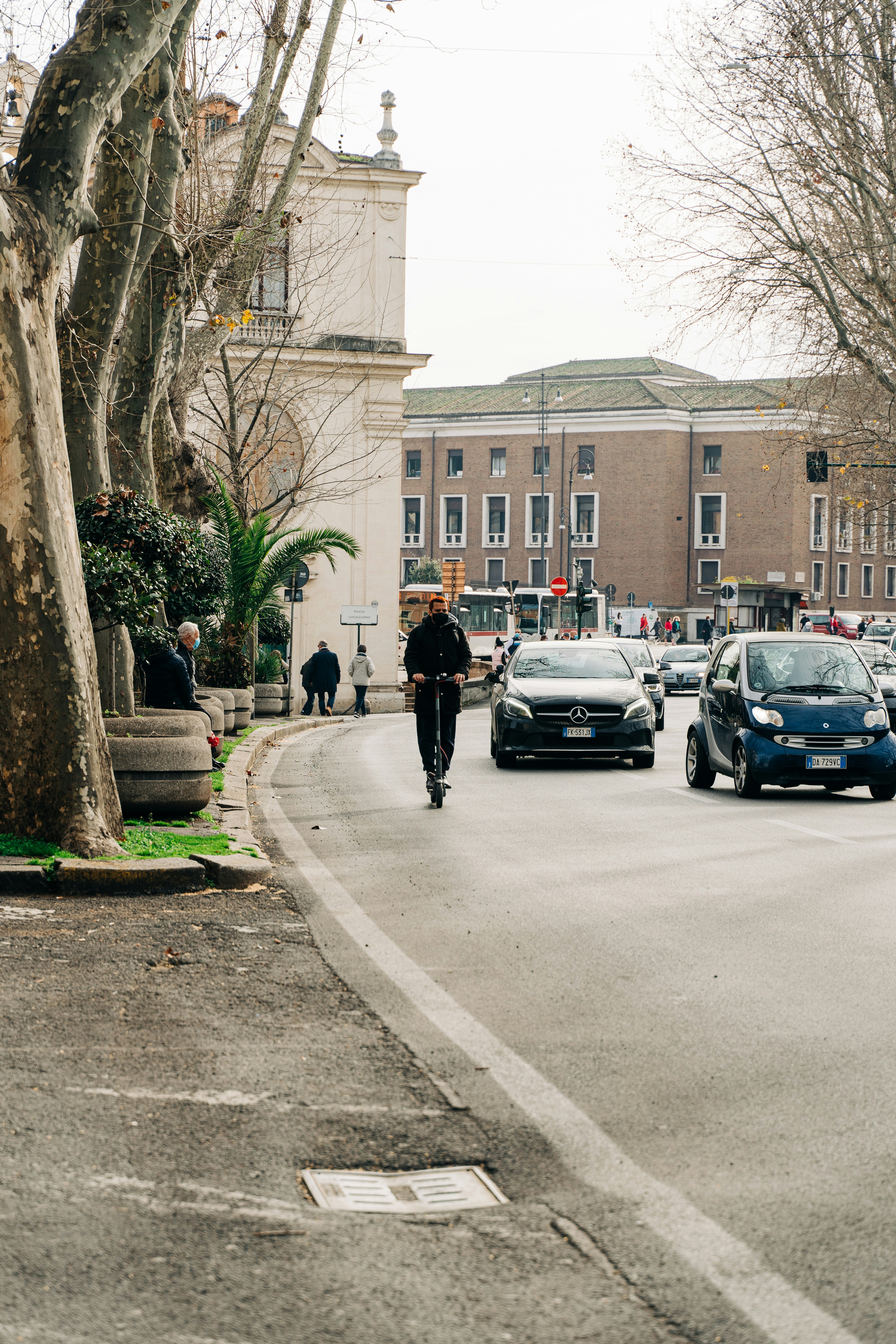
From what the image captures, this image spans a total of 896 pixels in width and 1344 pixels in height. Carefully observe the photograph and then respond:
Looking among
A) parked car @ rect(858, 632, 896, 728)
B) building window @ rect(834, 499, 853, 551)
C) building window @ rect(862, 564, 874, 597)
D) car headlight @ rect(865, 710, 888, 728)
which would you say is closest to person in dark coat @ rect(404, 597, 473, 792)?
car headlight @ rect(865, 710, 888, 728)

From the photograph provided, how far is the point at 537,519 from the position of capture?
99312mm

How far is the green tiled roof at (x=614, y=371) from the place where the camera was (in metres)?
104

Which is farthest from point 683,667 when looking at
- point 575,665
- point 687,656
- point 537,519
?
point 537,519

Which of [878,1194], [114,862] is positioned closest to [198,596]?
[114,862]

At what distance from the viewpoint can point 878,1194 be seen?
12.6 feet

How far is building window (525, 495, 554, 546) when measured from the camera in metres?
98.1

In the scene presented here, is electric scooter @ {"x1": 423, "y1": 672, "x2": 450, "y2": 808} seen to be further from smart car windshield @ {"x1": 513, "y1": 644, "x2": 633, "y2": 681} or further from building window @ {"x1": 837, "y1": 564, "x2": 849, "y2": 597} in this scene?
building window @ {"x1": 837, "y1": 564, "x2": 849, "y2": 597}

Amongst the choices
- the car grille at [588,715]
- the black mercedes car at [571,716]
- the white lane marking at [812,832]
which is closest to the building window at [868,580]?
the black mercedes car at [571,716]

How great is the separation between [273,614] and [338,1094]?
27.0m

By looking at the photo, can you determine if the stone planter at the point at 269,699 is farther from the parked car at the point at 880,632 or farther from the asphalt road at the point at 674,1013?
the parked car at the point at 880,632

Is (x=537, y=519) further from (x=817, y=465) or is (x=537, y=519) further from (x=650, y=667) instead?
(x=817, y=465)

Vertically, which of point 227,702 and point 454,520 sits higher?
point 454,520

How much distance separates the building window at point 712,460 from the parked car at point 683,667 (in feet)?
158

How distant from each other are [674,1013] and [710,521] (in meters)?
92.0
